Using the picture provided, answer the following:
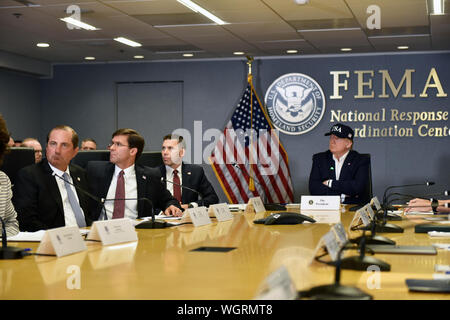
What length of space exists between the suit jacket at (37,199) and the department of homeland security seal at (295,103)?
5.87m

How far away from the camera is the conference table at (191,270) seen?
1.75 metres

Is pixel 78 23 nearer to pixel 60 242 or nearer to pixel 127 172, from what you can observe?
pixel 127 172

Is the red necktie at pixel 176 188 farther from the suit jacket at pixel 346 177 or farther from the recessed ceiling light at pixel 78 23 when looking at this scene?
the recessed ceiling light at pixel 78 23

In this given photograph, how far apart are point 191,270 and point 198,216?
65.0 inches

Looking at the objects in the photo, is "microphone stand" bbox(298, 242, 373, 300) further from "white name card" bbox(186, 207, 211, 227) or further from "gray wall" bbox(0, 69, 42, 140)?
"gray wall" bbox(0, 69, 42, 140)

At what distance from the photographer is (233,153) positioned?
955 centimetres

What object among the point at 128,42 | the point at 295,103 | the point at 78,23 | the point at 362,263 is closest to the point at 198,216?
the point at 362,263

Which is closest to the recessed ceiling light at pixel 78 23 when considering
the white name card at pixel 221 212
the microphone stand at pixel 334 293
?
the white name card at pixel 221 212

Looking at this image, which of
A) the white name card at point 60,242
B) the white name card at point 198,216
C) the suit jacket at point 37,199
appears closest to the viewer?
the white name card at point 60,242

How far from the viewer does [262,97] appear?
9.77 meters
